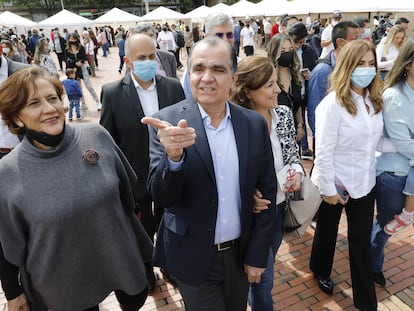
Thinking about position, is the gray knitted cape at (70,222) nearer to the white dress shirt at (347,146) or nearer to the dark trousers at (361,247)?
the white dress shirt at (347,146)

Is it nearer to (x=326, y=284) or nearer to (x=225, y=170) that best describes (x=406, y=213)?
(x=326, y=284)

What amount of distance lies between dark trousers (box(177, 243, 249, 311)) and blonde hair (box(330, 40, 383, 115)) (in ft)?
4.44

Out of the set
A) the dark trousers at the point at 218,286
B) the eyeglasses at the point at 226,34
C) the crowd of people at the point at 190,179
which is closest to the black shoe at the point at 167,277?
the crowd of people at the point at 190,179

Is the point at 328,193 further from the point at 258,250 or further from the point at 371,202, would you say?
the point at 258,250

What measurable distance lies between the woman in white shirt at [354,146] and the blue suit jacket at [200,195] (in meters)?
0.80

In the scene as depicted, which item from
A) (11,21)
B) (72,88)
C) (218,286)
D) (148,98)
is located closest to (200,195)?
(218,286)

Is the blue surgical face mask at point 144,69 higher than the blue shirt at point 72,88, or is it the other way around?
the blue surgical face mask at point 144,69

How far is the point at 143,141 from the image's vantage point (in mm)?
3031

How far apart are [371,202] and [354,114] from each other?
746mm

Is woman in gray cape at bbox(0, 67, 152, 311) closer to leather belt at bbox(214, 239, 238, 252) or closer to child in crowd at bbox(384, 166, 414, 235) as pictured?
leather belt at bbox(214, 239, 238, 252)

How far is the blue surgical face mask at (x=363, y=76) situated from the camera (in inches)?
98.6

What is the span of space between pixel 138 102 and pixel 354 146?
5.96 ft

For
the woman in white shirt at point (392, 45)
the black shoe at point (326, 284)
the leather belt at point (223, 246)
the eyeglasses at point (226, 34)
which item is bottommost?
the black shoe at point (326, 284)

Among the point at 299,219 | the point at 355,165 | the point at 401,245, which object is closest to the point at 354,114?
the point at 355,165
